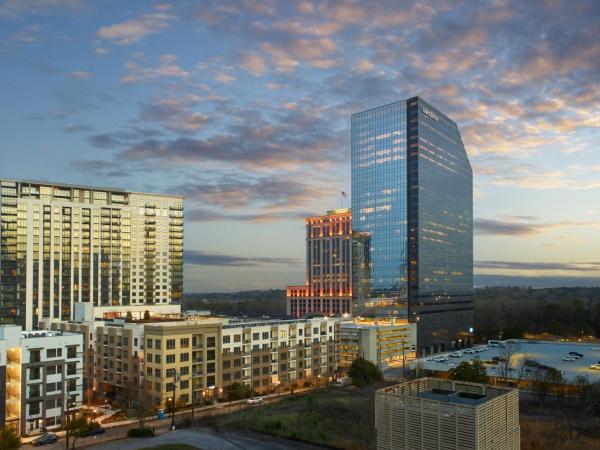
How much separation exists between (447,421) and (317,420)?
35.1 m

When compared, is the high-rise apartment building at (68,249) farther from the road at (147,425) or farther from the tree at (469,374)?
the tree at (469,374)

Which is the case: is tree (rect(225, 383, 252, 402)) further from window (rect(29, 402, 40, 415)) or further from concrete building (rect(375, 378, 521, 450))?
concrete building (rect(375, 378, 521, 450))

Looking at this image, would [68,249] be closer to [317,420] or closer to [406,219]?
[406,219]

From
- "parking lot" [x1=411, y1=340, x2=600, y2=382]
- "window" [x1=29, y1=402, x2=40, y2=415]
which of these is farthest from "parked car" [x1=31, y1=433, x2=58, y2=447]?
"parking lot" [x1=411, y1=340, x2=600, y2=382]

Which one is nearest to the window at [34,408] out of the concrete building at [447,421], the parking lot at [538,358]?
the concrete building at [447,421]

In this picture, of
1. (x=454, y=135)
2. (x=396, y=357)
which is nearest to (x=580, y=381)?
(x=396, y=357)

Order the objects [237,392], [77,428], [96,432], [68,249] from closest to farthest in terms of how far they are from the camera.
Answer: [77,428], [96,432], [237,392], [68,249]

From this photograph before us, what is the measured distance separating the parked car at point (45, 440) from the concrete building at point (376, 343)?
6572 cm

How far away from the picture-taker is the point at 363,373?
94.1m

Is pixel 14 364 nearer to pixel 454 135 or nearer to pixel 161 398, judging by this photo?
pixel 161 398

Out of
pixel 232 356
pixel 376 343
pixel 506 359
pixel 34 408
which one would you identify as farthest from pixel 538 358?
pixel 34 408

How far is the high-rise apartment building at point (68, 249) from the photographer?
528ft

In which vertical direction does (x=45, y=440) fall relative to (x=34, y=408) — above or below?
below

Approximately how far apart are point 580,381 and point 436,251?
88.6 meters
